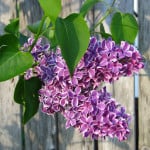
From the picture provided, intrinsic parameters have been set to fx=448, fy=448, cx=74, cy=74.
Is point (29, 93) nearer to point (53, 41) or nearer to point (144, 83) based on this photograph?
point (53, 41)

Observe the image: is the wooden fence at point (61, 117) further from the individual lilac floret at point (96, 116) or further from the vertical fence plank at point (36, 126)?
the individual lilac floret at point (96, 116)

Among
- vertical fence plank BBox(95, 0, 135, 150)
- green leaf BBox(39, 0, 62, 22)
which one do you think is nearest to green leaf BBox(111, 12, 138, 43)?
green leaf BBox(39, 0, 62, 22)

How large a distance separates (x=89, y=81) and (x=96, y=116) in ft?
0.37

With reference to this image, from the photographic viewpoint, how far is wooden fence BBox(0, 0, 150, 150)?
7.39 ft

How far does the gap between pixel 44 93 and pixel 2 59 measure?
0.64ft

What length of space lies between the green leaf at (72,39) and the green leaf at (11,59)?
131 mm

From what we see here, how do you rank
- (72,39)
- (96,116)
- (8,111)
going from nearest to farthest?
(72,39)
(96,116)
(8,111)

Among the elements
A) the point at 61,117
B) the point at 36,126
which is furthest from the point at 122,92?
the point at 36,126

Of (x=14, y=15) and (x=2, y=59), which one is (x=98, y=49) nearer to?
(x=2, y=59)

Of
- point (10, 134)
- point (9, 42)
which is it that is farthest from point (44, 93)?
point (10, 134)

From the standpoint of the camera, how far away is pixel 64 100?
1.20 metres

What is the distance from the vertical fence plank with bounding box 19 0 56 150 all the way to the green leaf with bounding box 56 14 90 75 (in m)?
1.29

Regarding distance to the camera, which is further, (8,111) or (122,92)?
(8,111)

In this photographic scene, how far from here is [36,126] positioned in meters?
2.45
